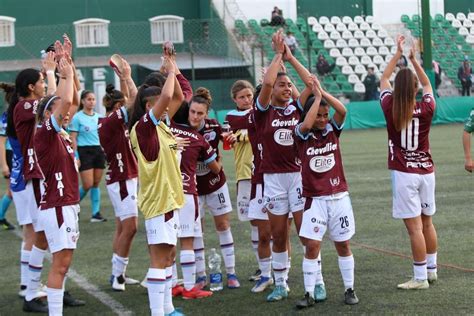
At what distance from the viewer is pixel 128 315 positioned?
7891mm

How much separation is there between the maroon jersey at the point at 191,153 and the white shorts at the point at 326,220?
1.23 meters

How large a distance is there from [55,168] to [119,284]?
1.92 meters

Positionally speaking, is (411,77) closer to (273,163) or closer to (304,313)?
(273,163)

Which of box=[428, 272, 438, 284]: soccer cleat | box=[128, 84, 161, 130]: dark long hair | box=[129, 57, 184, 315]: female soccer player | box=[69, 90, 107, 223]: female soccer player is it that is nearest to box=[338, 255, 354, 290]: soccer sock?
box=[428, 272, 438, 284]: soccer cleat

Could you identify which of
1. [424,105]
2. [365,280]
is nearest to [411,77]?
[424,105]

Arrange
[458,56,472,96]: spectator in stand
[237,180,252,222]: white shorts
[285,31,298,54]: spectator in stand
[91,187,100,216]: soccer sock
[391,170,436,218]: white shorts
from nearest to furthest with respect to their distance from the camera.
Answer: [391,170,436,218]: white shorts < [237,180,252,222]: white shorts < [91,187,100,216]: soccer sock < [285,31,298,54]: spectator in stand < [458,56,472,96]: spectator in stand

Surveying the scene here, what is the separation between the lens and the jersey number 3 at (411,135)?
8.41 m

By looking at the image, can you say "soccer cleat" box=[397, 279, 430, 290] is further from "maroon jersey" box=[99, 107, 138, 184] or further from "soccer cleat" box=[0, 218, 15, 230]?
"soccer cleat" box=[0, 218, 15, 230]

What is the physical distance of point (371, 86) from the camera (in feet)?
115

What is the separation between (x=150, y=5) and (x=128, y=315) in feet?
106

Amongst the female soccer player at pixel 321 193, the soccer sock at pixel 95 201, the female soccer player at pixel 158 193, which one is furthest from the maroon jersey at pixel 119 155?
the soccer sock at pixel 95 201

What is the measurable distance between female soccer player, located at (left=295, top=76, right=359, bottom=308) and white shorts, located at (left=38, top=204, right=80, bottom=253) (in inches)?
77.9

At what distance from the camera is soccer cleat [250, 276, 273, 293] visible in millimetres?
8617

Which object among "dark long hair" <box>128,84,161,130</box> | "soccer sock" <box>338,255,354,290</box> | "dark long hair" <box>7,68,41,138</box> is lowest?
"soccer sock" <box>338,255,354,290</box>
